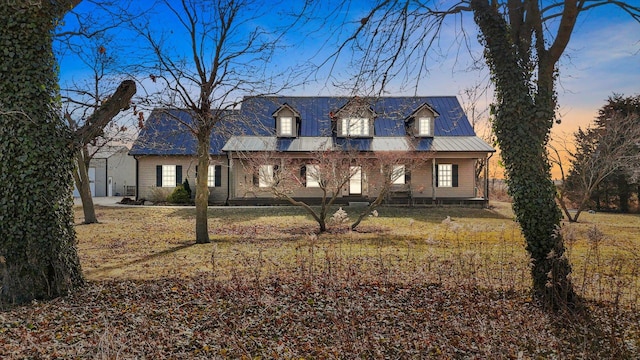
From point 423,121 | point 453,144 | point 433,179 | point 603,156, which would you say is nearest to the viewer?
point 603,156

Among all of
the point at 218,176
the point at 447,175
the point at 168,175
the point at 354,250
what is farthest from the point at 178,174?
the point at 354,250

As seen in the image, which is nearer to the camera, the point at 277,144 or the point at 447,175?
the point at 277,144

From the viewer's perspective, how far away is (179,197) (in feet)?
75.5

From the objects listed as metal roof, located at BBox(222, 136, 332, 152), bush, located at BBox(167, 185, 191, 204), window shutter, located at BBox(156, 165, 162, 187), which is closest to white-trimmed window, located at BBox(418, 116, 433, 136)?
metal roof, located at BBox(222, 136, 332, 152)

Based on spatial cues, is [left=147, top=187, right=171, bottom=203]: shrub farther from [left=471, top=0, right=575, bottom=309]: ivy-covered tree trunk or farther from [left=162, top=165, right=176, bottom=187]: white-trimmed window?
[left=471, top=0, right=575, bottom=309]: ivy-covered tree trunk

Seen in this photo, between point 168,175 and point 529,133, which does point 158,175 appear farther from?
point 529,133

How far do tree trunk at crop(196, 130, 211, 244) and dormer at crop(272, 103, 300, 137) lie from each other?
12719 mm

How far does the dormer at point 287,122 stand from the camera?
23.8 meters

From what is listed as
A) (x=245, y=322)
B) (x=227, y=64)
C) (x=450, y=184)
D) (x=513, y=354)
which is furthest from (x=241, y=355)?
(x=450, y=184)

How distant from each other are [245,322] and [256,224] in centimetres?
1054

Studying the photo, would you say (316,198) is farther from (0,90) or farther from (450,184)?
(0,90)

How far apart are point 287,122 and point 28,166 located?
60.6ft

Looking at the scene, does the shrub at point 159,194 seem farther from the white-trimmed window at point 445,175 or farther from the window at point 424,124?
the white-trimmed window at point 445,175

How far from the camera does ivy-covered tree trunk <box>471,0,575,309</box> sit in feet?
19.3
